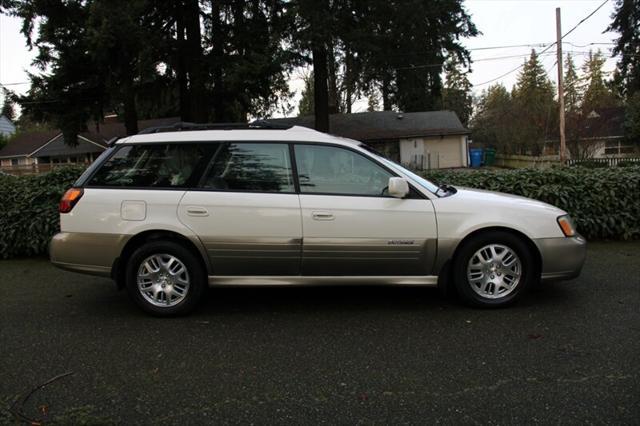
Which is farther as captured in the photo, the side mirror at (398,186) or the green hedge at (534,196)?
the green hedge at (534,196)

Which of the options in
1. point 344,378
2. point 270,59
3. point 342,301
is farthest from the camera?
point 270,59

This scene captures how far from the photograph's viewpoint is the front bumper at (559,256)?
456 cm

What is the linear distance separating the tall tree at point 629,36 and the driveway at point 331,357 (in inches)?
1750

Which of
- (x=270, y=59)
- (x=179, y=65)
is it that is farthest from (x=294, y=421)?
(x=179, y=65)

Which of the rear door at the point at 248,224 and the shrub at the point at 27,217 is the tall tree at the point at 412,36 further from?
the rear door at the point at 248,224

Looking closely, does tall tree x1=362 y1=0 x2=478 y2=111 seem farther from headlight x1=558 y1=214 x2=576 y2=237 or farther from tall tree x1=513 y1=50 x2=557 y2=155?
headlight x1=558 y1=214 x2=576 y2=237

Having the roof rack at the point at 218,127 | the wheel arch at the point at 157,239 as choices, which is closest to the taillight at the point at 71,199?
the wheel arch at the point at 157,239

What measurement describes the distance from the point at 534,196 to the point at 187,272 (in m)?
5.36

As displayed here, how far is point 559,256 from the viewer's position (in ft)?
15.0

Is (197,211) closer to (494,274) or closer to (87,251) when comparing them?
(87,251)

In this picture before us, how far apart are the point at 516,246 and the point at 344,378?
2122 millimetres

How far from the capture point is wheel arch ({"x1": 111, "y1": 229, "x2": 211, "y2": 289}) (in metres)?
4.56

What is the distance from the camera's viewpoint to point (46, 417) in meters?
2.90

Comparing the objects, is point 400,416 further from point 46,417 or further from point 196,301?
point 196,301
